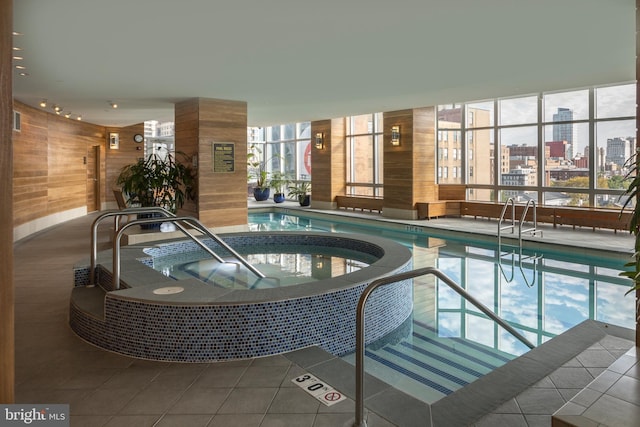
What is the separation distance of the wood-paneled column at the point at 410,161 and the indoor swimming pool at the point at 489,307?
10.8ft

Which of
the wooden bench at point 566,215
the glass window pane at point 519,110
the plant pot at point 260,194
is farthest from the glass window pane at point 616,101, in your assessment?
the plant pot at point 260,194

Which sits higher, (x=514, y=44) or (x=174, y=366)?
(x=514, y=44)

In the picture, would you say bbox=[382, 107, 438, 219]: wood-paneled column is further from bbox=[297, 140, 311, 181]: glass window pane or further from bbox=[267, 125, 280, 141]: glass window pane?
bbox=[267, 125, 280, 141]: glass window pane

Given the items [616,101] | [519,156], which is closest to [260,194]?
[519,156]

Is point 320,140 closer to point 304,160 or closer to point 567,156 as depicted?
point 304,160

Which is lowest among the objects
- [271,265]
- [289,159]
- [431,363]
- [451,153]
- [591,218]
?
[431,363]

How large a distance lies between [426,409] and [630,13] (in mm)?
3889

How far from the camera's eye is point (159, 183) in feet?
27.1

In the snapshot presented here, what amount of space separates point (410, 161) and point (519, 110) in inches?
108

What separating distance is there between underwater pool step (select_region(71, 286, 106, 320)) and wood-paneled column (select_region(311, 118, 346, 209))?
32.3ft

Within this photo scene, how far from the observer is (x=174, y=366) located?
2.88 meters

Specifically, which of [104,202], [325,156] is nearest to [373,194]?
[325,156]

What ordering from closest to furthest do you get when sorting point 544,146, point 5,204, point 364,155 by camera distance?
point 5,204 → point 544,146 → point 364,155

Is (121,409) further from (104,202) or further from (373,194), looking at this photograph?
(104,202)
